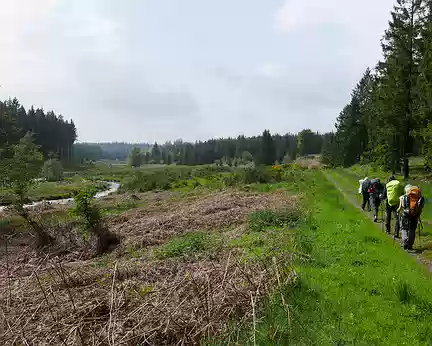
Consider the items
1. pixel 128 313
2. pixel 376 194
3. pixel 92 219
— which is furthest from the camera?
pixel 92 219

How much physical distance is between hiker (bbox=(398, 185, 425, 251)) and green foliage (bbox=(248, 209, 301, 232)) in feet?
17.6

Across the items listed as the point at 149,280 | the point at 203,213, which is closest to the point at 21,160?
the point at 203,213

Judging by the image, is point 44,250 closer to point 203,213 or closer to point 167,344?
point 203,213

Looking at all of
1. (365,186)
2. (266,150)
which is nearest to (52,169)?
(266,150)

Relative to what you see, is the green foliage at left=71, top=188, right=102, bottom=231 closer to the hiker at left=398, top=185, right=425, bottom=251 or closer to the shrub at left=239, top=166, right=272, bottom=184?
the hiker at left=398, top=185, right=425, bottom=251

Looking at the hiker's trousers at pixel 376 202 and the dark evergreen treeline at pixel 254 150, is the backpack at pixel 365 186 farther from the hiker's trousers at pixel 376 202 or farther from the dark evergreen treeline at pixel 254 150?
the dark evergreen treeline at pixel 254 150

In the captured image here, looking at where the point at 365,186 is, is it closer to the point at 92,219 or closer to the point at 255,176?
the point at 92,219

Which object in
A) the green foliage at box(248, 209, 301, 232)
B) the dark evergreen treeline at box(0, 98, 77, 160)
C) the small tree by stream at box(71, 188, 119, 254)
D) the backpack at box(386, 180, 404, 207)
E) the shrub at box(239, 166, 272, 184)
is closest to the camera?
the backpack at box(386, 180, 404, 207)

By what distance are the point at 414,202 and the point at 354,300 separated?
5601mm

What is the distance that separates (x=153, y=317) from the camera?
6.11 metres

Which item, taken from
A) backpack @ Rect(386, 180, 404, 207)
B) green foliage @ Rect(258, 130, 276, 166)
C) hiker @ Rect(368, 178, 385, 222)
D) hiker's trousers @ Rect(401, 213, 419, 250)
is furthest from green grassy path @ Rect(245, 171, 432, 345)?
green foliage @ Rect(258, 130, 276, 166)

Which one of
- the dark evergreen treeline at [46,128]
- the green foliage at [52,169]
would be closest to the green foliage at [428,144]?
the green foliage at [52,169]

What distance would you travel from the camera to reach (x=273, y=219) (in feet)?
58.6

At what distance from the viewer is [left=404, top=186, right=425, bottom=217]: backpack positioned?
454 inches
